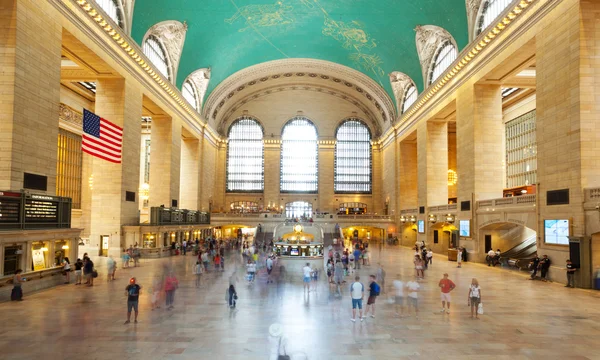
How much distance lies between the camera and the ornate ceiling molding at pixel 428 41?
28219 millimetres

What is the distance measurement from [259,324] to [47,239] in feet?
29.1

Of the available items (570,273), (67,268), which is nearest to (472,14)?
(570,273)

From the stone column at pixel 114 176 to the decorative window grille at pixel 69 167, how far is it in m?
8.81

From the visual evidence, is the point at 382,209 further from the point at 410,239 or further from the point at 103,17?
the point at 103,17

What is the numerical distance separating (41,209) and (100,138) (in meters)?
6.13

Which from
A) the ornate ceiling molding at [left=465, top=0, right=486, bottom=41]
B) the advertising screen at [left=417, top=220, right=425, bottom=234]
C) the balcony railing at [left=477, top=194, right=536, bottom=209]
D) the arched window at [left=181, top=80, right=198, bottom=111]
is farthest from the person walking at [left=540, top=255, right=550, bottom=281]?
the arched window at [left=181, top=80, right=198, bottom=111]

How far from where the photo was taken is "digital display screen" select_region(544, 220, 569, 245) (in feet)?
51.5

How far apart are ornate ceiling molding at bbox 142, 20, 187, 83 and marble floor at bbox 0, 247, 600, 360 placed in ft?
62.2

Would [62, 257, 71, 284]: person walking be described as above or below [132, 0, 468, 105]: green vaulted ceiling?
below

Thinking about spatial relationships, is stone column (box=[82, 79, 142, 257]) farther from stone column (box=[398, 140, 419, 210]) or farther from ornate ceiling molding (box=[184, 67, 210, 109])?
stone column (box=[398, 140, 419, 210])

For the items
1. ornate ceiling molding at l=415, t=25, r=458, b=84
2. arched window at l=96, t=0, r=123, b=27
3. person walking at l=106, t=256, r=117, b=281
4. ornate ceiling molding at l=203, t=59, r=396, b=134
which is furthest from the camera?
ornate ceiling molding at l=203, t=59, r=396, b=134

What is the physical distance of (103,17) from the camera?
19.8 m

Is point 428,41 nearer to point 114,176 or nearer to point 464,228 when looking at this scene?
point 464,228

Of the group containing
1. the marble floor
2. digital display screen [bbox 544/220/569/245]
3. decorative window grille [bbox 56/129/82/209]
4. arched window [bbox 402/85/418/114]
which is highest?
arched window [bbox 402/85/418/114]
